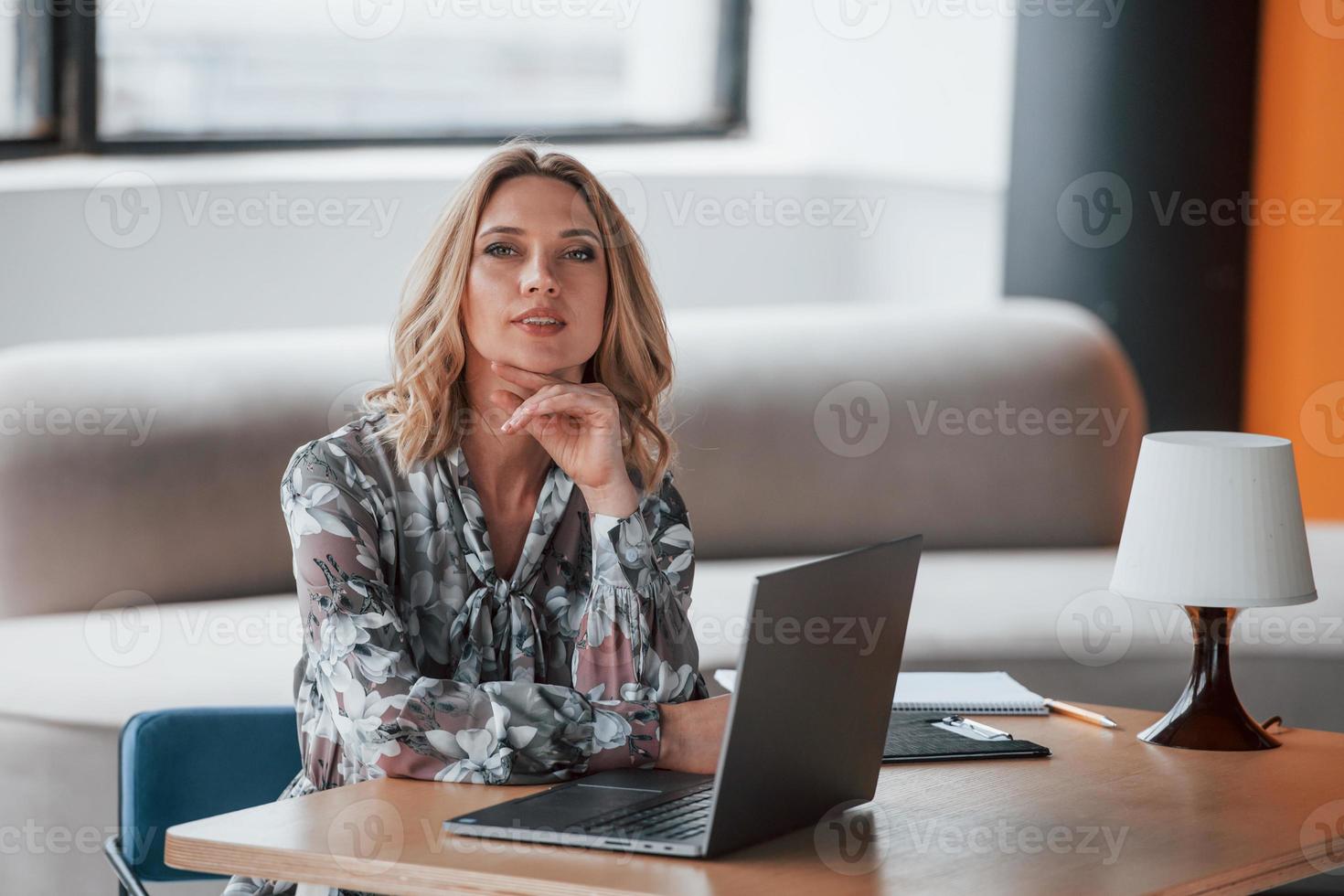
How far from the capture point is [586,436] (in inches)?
88.7

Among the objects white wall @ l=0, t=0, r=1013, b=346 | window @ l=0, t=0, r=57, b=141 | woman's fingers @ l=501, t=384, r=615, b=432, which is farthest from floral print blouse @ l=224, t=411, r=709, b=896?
window @ l=0, t=0, r=57, b=141

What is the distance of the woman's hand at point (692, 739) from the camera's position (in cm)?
191

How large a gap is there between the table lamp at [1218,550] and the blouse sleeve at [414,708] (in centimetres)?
72

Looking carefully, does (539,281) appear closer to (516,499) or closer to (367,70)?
(516,499)

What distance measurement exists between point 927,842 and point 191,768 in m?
1.02

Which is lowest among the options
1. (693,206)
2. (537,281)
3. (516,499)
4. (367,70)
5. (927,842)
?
(927,842)

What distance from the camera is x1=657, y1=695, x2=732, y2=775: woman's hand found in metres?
1.91

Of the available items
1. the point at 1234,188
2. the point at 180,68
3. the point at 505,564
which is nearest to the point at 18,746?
the point at 505,564

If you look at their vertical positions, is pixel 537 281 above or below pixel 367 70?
below

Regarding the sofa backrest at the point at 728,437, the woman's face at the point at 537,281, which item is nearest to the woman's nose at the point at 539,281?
the woman's face at the point at 537,281

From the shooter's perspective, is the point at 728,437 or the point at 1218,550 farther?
the point at 728,437

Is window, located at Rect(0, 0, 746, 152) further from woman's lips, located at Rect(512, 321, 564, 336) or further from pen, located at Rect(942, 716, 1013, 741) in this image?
pen, located at Rect(942, 716, 1013, 741)

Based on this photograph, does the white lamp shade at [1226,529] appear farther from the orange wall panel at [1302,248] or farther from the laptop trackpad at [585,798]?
the orange wall panel at [1302,248]

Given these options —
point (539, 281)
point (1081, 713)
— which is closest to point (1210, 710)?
point (1081, 713)
